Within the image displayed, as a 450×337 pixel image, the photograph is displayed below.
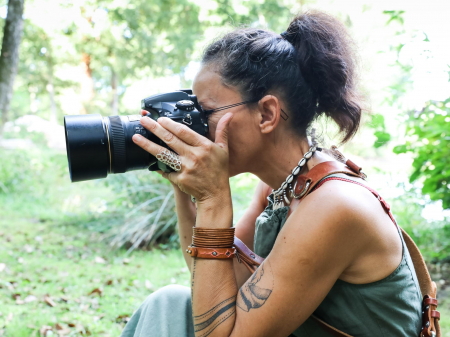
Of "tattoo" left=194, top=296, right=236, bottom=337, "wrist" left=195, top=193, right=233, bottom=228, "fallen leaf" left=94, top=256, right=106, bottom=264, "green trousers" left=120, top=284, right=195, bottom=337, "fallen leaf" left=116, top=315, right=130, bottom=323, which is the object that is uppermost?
"wrist" left=195, top=193, right=233, bottom=228

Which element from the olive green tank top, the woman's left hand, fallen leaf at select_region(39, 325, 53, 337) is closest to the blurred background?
fallen leaf at select_region(39, 325, 53, 337)

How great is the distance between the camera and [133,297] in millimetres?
2773

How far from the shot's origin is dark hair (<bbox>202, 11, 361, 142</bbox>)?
1369 mm

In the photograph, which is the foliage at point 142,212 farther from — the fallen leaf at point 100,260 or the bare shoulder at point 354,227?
the bare shoulder at point 354,227

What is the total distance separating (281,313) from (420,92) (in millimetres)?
1703

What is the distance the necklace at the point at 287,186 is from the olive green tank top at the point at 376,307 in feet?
1.27

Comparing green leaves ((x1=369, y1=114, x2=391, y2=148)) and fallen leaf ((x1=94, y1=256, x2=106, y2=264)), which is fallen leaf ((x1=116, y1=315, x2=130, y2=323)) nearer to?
fallen leaf ((x1=94, y1=256, x2=106, y2=264))

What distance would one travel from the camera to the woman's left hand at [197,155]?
49.8 inches

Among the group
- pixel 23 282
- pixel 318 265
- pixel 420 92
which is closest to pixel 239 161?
pixel 318 265

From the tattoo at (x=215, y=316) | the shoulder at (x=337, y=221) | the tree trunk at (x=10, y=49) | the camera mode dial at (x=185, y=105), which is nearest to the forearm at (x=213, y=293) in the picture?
the tattoo at (x=215, y=316)

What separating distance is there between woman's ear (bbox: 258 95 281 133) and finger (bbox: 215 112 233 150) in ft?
0.41

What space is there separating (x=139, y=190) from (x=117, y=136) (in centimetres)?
276

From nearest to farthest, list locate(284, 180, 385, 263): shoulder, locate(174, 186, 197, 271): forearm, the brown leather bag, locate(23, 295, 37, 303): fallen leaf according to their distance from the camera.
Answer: locate(284, 180, 385, 263): shoulder < the brown leather bag < locate(174, 186, 197, 271): forearm < locate(23, 295, 37, 303): fallen leaf

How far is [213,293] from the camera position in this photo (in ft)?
3.87
